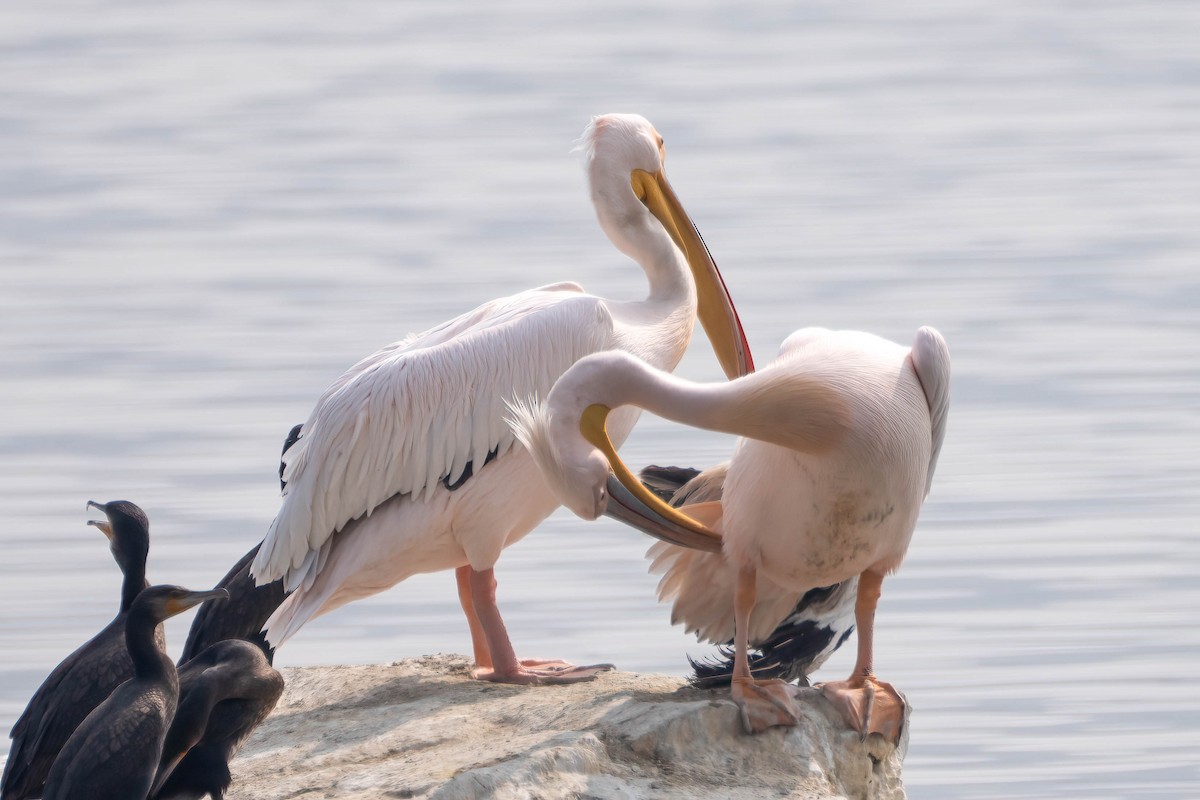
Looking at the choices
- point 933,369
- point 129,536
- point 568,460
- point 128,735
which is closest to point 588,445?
point 568,460

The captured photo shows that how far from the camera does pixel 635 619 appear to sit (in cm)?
1027

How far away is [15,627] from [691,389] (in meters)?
4.99

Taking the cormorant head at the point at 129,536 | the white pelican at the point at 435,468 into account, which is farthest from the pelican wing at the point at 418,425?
the cormorant head at the point at 129,536

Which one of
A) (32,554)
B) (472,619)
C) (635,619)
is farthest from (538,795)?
(32,554)

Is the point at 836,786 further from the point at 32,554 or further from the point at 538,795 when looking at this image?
the point at 32,554

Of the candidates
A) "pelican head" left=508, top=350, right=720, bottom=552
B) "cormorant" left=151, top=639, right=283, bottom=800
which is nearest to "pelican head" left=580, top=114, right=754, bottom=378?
"pelican head" left=508, top=350, right=720, bottom=552

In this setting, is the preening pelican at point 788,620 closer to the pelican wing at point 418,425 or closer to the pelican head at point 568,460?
the pelican wing at point 418,425

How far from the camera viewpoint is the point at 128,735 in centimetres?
614

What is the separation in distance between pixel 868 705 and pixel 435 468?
1.75 m

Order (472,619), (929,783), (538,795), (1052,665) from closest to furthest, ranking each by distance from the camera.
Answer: (538,795) < (472,619) < (929,783) < (1052,665)

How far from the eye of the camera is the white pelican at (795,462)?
6363 mm

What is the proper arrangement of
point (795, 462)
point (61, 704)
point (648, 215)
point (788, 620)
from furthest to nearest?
point (648, 215) → point (788, 620) → point (61, 704) → point (795, 462)

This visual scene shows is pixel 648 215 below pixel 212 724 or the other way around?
the other way around

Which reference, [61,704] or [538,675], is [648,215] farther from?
[61,704]
